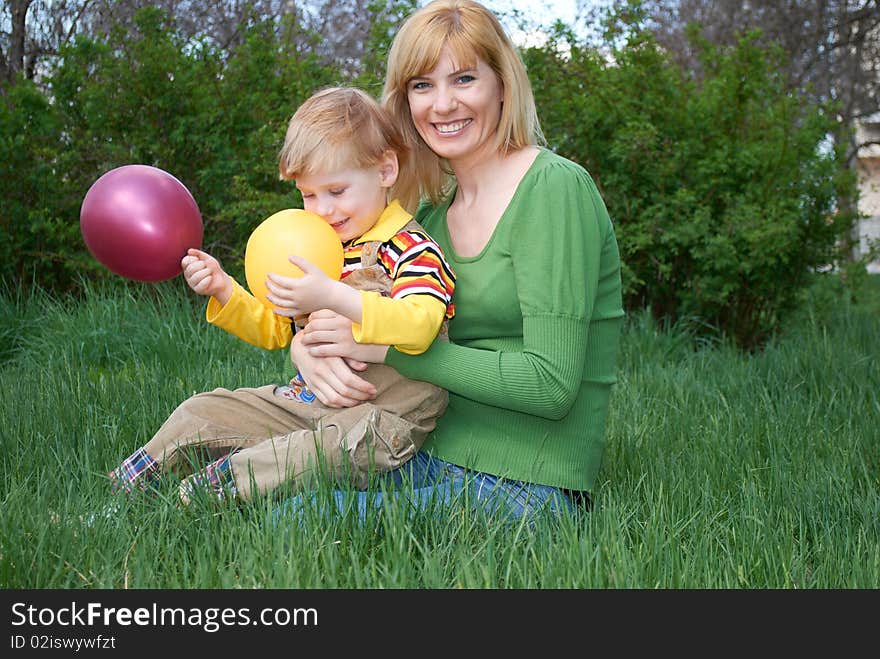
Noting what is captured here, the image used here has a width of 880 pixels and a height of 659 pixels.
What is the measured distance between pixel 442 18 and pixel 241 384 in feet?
6.35

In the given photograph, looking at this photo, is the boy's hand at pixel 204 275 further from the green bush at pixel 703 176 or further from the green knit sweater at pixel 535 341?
the green bush at pixel 703 176

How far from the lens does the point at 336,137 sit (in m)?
2.56

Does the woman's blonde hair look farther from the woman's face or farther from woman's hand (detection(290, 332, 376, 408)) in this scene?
woman's hand (detection(290, 332, 376, 408))

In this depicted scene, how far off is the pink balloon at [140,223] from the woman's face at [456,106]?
2.25 ft

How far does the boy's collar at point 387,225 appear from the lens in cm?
262

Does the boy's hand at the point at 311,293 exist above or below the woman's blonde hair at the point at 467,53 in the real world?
below

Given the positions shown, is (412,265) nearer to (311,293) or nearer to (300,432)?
(311,293)

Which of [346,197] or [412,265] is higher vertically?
[346,197]

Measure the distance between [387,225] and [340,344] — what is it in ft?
1.15

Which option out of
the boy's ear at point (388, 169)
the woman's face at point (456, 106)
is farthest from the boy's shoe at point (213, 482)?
the woman's face at point (456, 106)

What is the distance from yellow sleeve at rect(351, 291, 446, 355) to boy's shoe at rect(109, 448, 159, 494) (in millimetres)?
716

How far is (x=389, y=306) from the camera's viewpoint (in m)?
2.38

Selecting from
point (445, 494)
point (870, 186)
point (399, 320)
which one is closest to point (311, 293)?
point (399, 320)

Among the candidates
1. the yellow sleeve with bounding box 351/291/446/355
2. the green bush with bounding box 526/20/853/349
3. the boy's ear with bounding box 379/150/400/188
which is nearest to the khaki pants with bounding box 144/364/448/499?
the yellow sleeve with bounding box 351/291/446/355
